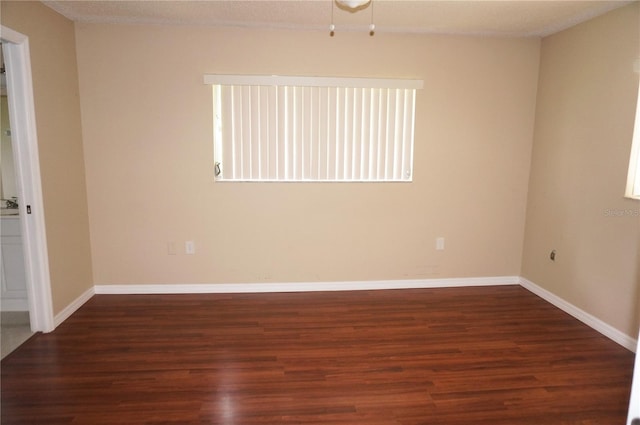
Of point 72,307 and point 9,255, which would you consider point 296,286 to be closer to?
point 72,307

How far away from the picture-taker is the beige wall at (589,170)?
2.74m

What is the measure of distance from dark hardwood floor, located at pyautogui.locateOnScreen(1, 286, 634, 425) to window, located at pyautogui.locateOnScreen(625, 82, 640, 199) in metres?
1.14

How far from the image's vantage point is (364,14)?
9.94 ft

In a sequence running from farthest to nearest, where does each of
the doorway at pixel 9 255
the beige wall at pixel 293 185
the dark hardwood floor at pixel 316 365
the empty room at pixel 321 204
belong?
1. the beige wall at pixel 293 185
2. the doorway at pixel 9 255
3. the empty room at pixel 321 204
4. the dark hardwood floor at pixel 316 365

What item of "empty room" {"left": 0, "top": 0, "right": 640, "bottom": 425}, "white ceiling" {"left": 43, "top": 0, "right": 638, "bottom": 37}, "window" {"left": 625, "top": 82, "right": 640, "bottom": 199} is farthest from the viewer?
"white ceiling" {"left": 43, "top": 0, "right": 638, "bottom": 37}

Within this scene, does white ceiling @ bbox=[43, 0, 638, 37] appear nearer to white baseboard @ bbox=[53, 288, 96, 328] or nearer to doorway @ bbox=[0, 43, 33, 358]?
doorway @ bbox=[0, 43, 33, 358]

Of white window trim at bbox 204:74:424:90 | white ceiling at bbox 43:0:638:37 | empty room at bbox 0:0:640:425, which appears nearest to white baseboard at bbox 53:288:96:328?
empty room at bbox 0:0:640:425

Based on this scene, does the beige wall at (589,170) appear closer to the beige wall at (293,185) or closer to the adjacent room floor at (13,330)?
the beige wall at (293,185)

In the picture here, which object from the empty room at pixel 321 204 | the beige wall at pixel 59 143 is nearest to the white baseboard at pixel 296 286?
the empty room at pixel 321 204

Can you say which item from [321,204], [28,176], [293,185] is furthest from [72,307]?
[321,204]

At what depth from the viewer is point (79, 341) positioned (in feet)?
9.03

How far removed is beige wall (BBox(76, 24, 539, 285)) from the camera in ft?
11.0

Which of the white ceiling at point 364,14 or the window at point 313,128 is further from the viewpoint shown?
the window at point 313,128

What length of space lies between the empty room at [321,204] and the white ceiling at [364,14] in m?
0.03
